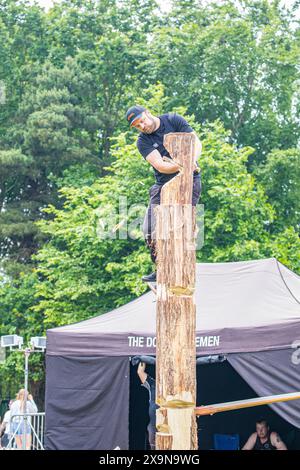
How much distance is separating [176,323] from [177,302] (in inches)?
5.1

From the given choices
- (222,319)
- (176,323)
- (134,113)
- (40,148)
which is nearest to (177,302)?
(176,323)

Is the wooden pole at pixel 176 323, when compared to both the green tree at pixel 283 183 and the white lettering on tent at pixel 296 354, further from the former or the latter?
the green tree at pixel 283 183

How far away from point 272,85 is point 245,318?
A: 22076 millimetres

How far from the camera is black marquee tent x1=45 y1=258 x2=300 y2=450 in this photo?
9516mm

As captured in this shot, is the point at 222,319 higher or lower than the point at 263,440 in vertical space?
higher

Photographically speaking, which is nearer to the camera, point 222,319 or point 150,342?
point 222,319

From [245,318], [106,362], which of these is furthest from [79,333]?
[245,318]

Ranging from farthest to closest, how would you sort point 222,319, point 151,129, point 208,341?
point 222,319
point 208,341
point 151,129

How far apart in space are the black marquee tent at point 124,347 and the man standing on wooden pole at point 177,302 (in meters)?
3.49

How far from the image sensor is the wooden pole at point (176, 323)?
5863mm

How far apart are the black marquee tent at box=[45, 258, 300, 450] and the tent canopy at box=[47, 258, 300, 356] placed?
0.01 m

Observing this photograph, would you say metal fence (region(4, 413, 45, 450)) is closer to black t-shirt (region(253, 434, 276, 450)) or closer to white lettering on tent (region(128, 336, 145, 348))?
white lettering on tent (region(128, 336, 145, 348))

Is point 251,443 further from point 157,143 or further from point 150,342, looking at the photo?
point 157,143

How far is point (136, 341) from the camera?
1015cm
